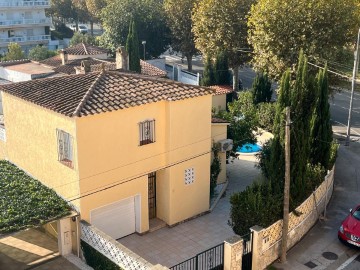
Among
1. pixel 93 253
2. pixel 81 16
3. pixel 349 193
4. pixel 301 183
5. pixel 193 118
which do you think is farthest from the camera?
pixel 81 16

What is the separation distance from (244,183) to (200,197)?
15.4 ft

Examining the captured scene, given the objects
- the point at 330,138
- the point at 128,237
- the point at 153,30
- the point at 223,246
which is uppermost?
the point at 153,30

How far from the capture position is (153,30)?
187 ft

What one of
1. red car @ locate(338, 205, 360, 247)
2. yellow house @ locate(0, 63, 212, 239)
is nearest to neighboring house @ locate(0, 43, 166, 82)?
yellow house @ locate(0, 63, 212, 239)

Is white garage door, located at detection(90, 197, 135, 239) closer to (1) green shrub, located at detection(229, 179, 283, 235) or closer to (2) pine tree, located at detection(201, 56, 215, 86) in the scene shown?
(1) green shrub, located at detection(229, 179, 283, 235)

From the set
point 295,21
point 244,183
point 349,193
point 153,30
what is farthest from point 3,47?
point 349,193

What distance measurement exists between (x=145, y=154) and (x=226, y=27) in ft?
87.5

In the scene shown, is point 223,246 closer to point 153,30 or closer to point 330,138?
point 330,138

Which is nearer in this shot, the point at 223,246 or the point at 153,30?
the point at 223,246

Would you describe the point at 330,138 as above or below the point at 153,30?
below

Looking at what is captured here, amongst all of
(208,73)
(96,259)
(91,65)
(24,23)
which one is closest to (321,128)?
(96,259)

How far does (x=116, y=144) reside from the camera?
1852cm

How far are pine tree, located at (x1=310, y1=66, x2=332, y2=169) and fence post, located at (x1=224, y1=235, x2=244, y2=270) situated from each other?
Result: 800cm

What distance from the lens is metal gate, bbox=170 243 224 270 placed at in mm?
16406
